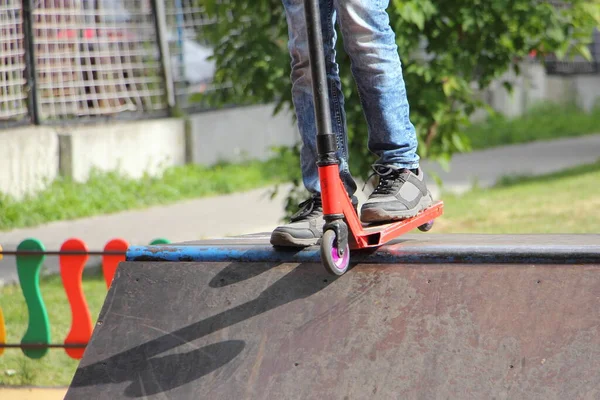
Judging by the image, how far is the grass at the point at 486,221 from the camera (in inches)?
191

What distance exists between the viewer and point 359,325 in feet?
9.76

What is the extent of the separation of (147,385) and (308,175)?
3.03ft

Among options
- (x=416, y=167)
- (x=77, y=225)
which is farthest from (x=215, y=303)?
(x=77, y=225)

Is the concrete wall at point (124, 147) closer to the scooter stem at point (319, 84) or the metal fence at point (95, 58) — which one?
the metal fence at point (95, 58)

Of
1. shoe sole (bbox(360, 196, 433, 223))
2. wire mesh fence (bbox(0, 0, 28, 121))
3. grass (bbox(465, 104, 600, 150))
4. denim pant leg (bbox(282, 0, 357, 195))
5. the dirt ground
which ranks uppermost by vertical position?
wire mesh fence (bbox(0, 0, 28, 121))

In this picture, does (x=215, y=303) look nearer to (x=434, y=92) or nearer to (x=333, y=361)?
(x=333, y=361)

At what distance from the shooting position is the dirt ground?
4.22 metres

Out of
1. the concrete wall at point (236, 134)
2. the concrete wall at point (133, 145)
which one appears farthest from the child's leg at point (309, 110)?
the concrete wall at point (236, 134)

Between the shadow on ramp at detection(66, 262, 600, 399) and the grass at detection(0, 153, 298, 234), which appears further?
the grass at detection(0, 153, 298, 234)

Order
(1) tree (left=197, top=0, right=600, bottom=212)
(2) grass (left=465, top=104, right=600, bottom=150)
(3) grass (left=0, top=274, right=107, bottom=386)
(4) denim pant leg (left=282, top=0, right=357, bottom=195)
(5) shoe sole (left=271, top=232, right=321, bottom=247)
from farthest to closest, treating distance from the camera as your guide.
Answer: (2) grass (left=465, top=104, right=600, bottom=150)
(1) tree (left=197, top=0, right=600, bottom=212)
(3) grass (left=0, top=274, right=107, bottom=386)
(4) denim pant leg (left=282, top=0, right=357, bottom=195)
(5) shoe sole (left=271, top=232, right=321, bottom=247)

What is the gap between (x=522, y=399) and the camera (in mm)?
2670

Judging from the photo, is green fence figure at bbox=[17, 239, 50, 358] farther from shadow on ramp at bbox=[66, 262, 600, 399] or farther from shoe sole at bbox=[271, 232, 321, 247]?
shoe sole at bbox=[271, 232, 321, 247]

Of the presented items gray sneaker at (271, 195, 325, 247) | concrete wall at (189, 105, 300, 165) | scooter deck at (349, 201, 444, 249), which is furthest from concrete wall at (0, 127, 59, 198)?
scooter deck at (349, 201, 444, 249)

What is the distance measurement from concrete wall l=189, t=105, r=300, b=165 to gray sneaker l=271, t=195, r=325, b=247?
21.2 feet
